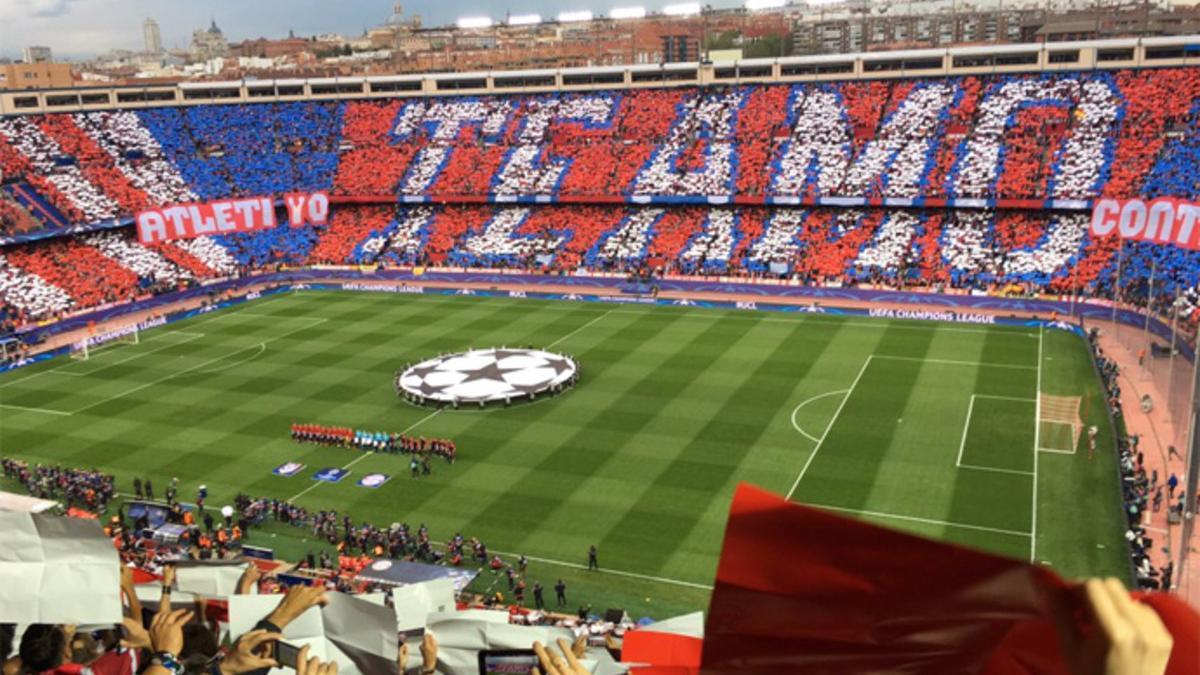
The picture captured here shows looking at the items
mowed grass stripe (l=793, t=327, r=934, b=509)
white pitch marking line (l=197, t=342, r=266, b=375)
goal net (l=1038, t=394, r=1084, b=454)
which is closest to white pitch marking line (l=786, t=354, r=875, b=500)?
mowed grass stripe (l=793, t=327, r=934, b=509)

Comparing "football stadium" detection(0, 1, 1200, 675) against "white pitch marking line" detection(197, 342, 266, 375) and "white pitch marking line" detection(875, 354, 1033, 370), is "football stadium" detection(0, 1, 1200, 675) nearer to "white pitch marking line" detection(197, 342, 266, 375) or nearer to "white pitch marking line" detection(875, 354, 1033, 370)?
"white pitch marking line" detection(875, 354, 1033, 370)

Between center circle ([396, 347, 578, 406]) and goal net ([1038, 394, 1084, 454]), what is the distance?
21337mm

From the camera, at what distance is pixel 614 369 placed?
161 ft

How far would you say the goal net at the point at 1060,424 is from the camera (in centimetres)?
3697

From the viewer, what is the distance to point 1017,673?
3.88 m

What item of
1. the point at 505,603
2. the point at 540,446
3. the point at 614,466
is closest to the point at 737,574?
the point at 505,603

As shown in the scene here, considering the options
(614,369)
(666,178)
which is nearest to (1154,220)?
(614,369)

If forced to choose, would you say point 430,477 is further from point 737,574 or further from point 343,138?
point 343,138

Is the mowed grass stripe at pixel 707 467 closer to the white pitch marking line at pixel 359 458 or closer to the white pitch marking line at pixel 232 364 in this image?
the white pitch marking line at pixel 359 458

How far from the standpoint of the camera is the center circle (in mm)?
44750

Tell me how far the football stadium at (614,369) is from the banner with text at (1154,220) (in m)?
0.19

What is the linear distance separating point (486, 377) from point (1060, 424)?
26004mm

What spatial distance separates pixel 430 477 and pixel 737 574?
3351 centimetres

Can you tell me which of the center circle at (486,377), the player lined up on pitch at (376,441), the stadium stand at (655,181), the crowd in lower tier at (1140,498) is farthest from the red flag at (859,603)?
the stadium stand at (655,181)
